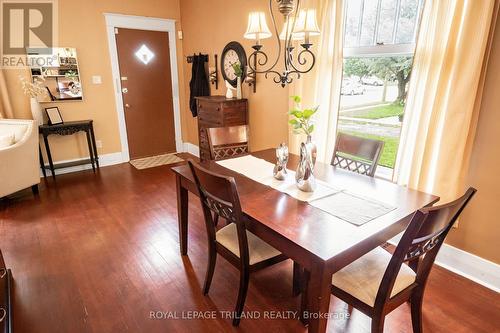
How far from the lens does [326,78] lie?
8.72 feet

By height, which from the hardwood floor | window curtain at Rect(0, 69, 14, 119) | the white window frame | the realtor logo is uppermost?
the realtor logo

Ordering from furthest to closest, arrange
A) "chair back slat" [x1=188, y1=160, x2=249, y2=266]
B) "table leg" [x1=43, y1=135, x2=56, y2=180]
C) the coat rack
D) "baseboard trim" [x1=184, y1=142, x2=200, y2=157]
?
1. "baseboard trim" [x1=184, y1=142, x2=200, y2=157]
2. the coat rack
3. "table leg" [x1=43, y1=135, x2=56, y2=180]
4. "chair back slat" [x1=188, y1=160, x2=249, y2=266]

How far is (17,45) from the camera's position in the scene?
3.74 metres

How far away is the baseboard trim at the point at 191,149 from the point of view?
509 centimetres

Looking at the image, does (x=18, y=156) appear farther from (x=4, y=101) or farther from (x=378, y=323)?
(x=378, y=323)

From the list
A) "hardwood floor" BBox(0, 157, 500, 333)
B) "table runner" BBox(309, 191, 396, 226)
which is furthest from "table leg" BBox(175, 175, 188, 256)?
"table runner" BBox(309, 191, 396, 226)

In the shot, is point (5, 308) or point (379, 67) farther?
point (379, 67)

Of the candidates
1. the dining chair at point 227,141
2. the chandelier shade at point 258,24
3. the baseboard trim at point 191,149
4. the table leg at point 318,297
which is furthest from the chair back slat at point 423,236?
the baseboard trim at point 191,149

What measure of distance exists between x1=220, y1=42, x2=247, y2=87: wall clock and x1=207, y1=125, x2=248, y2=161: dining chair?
1.32 m

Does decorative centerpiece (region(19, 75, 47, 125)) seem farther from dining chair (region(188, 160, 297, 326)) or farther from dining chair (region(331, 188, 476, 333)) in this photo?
dining chair (region(331, 188, 476, 333))

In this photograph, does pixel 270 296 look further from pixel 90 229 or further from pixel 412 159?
pixel 90 229

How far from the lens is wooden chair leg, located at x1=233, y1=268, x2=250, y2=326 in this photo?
1553 mm

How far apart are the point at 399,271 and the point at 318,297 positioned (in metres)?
0.46

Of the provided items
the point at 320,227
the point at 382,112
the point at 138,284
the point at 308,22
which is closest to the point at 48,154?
the point at 138,284
